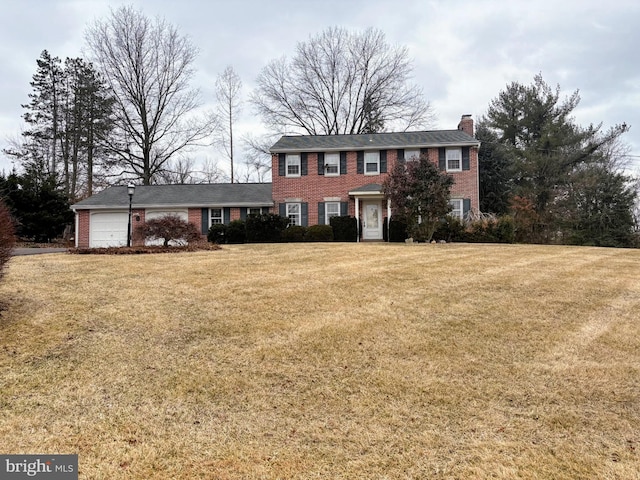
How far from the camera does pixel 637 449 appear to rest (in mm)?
2727

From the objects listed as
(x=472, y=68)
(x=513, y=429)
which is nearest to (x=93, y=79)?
(x=472, y=68)

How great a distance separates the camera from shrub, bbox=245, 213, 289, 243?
1767 centimetres

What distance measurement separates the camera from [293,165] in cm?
2123

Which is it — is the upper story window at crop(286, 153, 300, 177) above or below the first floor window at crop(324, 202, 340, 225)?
above

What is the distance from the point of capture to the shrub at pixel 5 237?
4.98 meters

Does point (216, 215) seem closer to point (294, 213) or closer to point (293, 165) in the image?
point (294, 213)

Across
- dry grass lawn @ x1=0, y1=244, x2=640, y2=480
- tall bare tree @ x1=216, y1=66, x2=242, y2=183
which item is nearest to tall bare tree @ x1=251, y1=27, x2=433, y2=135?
tall bare tree @ x1=216, y1=66, x2=242, y2=183

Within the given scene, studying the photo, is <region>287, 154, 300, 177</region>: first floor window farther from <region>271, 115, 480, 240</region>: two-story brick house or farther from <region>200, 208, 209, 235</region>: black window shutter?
<region>200, 208, 209, 235</region>: black window shutter

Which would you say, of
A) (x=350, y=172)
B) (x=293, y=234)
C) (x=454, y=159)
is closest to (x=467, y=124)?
(x=454, y=159)

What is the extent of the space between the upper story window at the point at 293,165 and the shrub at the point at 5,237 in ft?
54.1

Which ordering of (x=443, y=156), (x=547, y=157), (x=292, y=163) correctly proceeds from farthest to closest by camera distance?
(x=547, y=157) → (x=292, y=163) → (x=443, y=156)

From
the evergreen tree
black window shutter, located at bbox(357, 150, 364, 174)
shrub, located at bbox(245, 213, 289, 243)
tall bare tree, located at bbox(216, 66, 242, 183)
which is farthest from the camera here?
tall bare tree, located at bbox(216, 66, 242, 183)

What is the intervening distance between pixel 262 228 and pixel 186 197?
6.57 meters

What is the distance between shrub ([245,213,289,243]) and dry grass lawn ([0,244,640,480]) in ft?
34.4
